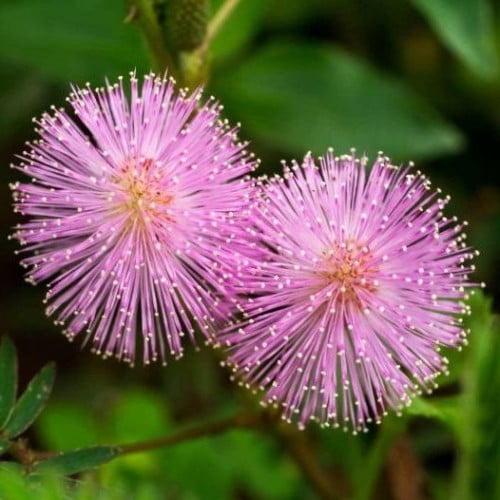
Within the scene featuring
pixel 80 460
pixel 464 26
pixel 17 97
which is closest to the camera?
pixel 80 460

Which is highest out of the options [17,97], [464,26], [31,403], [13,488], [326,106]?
[464,26]

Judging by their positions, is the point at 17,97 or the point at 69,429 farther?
the point at 17,97

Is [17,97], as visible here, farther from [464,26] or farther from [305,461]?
[305,461]

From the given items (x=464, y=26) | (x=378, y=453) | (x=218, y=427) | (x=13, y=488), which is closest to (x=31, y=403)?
(x=13, y=488)

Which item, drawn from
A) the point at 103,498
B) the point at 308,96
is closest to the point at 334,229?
the point at 103,498

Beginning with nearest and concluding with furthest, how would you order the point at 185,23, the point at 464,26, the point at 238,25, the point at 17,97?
the point at 185,23 → the point at 464,26 → the point at 238,25 → the point at 17,97

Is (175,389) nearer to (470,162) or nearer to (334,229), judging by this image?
(470,162)
